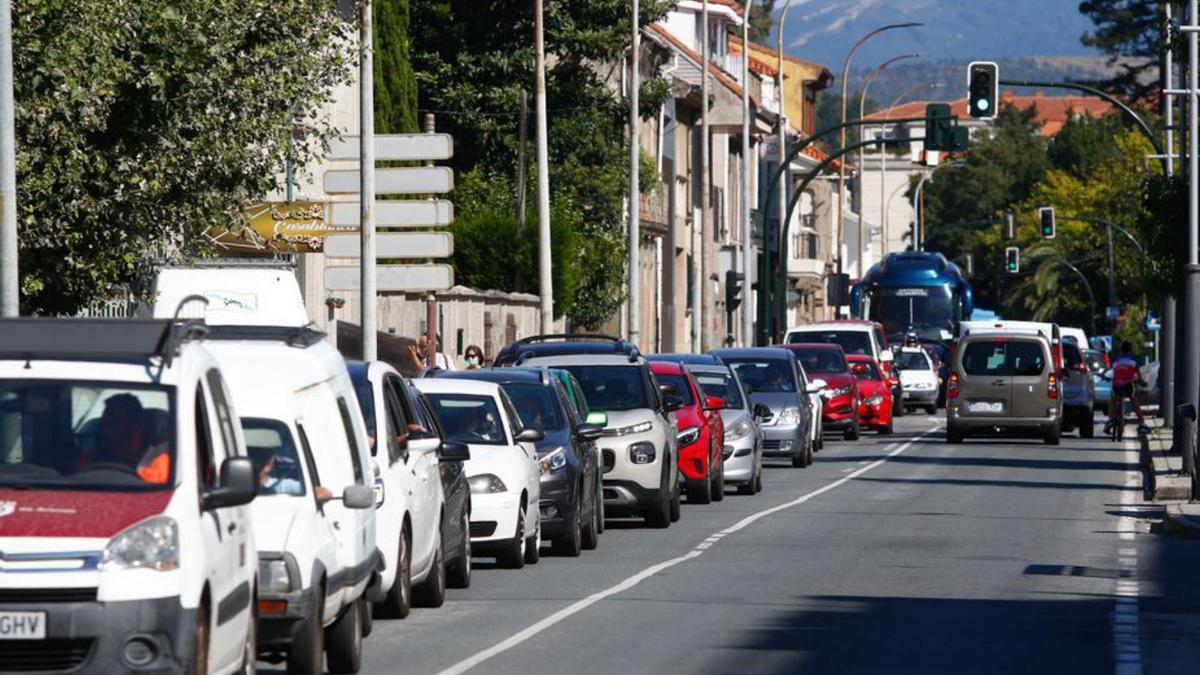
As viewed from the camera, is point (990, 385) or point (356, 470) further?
point (990, 385)

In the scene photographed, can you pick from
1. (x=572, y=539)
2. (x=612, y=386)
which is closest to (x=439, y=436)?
(x=572, y=539)

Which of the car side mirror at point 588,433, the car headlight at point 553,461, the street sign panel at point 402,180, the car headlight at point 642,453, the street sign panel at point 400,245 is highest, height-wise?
the street sign panel at point 402,180

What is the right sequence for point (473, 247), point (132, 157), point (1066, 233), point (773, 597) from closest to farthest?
point (773, 597)
point (132, 157)
point (473, 247)
point (1066, 233)

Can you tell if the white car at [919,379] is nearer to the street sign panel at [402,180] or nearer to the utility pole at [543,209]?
the utility pole at [543,209]

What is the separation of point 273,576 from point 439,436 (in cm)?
545

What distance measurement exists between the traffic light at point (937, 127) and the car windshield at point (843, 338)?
186 inches

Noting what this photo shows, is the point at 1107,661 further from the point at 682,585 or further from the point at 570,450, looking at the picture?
the point at 570,450

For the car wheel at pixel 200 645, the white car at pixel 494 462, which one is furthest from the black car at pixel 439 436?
the car wheel at pixel 200 645

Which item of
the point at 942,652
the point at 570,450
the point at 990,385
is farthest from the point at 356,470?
the point at 990,385

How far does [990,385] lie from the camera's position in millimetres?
46094

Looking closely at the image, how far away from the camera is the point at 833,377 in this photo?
47.9 m

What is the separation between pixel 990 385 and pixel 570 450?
25415mm

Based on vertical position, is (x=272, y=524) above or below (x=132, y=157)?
below

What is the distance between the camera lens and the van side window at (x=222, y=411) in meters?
11.0
